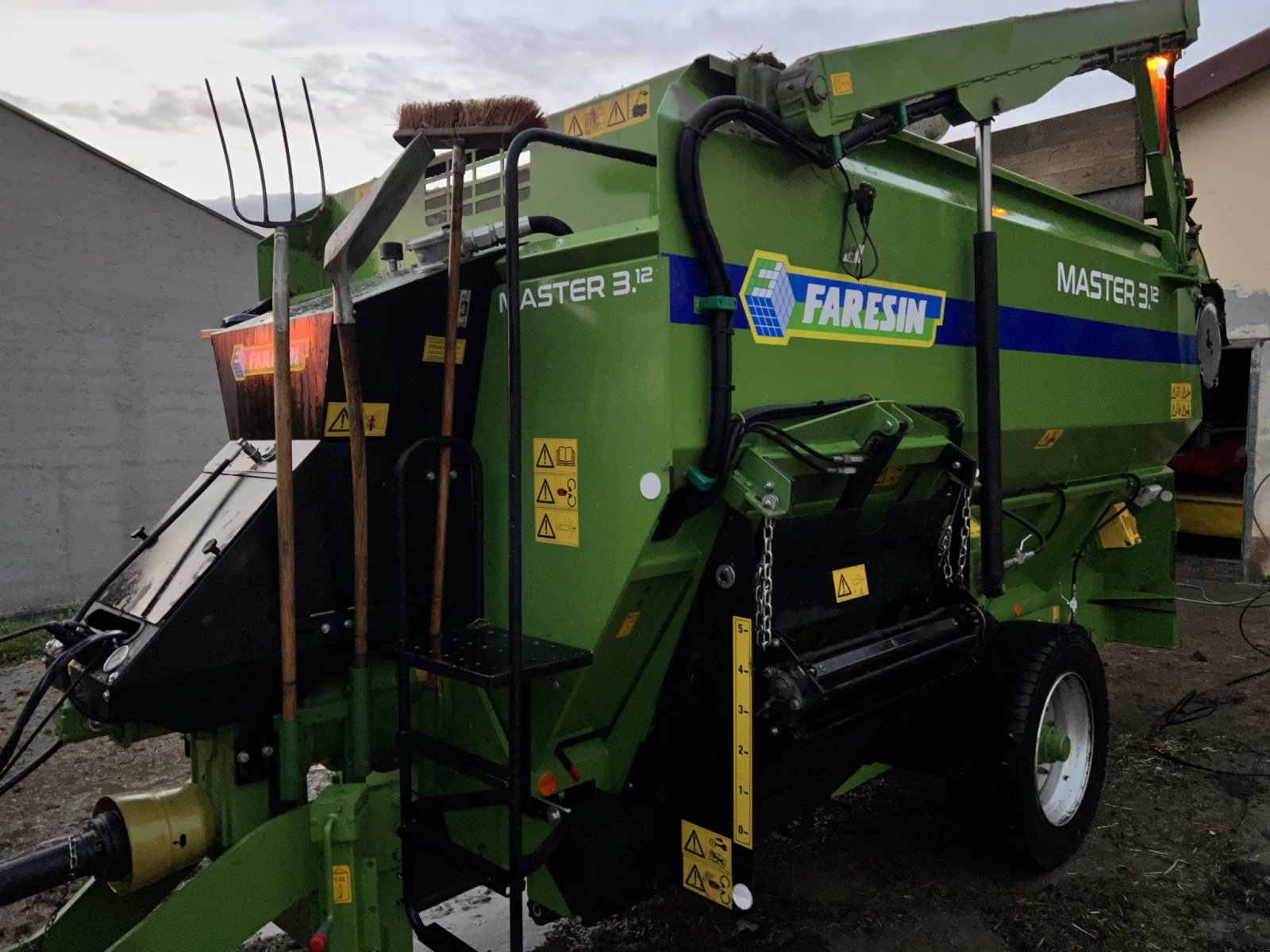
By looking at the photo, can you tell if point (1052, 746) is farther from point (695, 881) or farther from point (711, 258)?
point (711, 258)

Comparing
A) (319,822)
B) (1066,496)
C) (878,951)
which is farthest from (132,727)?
(1066,496)

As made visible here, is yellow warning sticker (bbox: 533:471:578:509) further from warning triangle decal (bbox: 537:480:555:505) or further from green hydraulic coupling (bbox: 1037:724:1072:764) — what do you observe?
green hydraulic coupling (bbox: 1037:724:1072:764)

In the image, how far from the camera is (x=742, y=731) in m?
2.26

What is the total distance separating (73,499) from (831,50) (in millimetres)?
7621

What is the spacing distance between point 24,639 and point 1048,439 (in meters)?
7.10

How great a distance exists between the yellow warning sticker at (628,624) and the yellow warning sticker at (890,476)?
2.58 feet

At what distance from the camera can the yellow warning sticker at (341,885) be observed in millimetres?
2225

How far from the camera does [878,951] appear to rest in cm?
292

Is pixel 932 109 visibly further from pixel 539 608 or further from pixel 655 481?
pixel 539 608

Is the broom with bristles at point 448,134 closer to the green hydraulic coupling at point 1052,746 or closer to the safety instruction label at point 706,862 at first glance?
the safety instruction label at point 706,862

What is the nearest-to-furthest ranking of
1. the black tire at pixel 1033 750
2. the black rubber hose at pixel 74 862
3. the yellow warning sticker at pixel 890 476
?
the black rubber hose at pixel 74 862
the yellow warning sticker at pixel 890 476
the black tire at pixel 1033 750

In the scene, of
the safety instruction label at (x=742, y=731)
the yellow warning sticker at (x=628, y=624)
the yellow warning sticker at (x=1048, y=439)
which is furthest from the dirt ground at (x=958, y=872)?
the yellow warning sticker at (x=1048, y=439)

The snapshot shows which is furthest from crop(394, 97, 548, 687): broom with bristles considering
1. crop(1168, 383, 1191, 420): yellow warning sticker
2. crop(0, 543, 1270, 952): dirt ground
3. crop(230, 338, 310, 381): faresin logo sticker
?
crop(1168, 383, 1191, 420): yellow warning sticker

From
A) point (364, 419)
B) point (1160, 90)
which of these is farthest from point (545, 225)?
point (1160, 90)
